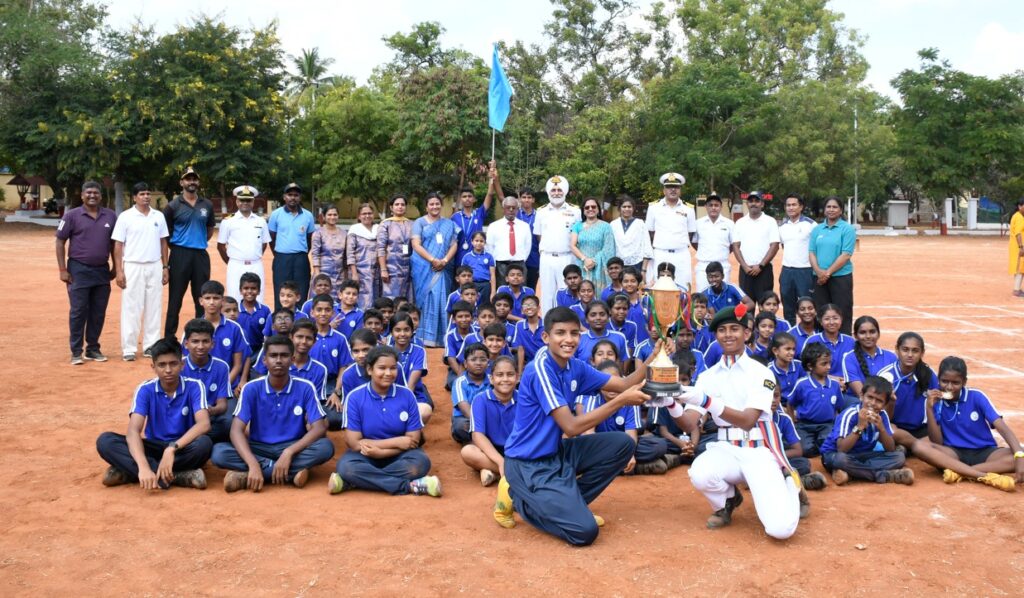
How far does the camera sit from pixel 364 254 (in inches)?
387

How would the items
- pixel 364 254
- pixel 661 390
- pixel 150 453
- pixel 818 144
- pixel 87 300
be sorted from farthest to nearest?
pixel 818 144 < pixel 364 254 < pixel 87 300 < pixel 150 453 < pixel 661 390

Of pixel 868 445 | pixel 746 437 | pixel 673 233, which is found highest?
pixel 673 233

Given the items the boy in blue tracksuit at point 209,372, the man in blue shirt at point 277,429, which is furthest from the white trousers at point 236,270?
the man in blue shirt at point 277,429

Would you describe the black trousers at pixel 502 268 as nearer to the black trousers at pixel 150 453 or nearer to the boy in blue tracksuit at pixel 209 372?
the boy in blue tracksuit at pixel 209 372

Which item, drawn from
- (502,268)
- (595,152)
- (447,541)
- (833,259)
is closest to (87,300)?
(502,268)

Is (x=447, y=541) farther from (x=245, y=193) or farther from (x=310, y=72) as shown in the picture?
(x=310, y=72)

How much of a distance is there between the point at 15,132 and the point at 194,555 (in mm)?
32128

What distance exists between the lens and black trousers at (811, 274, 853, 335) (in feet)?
29.9

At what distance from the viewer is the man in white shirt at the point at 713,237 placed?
31.7 ft

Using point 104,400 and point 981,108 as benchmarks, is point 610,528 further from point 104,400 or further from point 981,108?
point 981,108

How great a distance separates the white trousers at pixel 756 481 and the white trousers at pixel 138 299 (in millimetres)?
6872

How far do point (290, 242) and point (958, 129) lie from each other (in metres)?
36.1

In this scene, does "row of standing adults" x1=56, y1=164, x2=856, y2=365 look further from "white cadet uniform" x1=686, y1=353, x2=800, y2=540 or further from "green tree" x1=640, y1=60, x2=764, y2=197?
"green tree" x1=640, y1=60, x2=764, y2=197

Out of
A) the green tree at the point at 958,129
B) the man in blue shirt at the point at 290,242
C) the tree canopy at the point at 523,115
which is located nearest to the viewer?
the man in blue shirt at the point at 290,242
